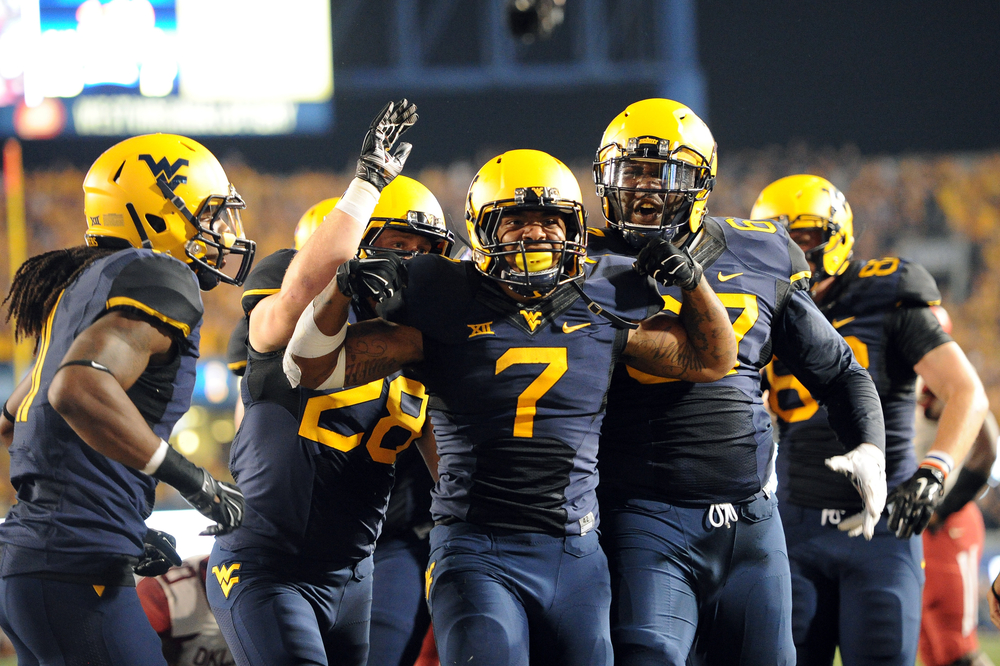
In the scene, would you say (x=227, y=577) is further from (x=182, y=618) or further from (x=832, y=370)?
(x=832, y=370)

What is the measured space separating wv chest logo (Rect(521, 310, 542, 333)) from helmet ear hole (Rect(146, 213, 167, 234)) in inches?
49.9

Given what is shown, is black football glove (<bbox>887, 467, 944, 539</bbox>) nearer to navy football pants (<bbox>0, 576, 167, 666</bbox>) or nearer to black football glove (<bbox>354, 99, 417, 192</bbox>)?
black football glove (<bbox>354, 99, 417, 192</bbox>)

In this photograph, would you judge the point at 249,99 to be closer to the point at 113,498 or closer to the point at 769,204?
the point at 769,204

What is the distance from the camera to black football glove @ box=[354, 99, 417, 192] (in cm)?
296

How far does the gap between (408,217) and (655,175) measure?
91cm

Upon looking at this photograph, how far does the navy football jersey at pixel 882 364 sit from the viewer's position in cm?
391

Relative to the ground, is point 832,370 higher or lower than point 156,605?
higher

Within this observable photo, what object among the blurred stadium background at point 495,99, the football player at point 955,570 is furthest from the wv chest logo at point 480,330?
the blurred stadium background at point 495,99

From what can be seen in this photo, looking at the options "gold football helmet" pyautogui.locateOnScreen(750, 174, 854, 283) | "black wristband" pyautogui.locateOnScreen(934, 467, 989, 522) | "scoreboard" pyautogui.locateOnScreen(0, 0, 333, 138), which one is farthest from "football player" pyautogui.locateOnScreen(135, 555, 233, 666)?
"scoreboard" pyautogui.locateOnScreen(0, 0, 333, 138)

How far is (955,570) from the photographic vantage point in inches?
179

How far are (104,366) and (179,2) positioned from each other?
12431 millimetres

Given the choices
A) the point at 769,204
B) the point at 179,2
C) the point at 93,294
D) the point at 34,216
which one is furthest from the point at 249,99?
the point at 93,294

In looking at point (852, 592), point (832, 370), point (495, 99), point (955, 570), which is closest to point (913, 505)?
point (852, 592)

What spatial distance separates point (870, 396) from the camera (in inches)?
125
